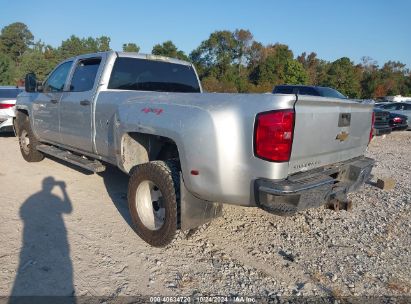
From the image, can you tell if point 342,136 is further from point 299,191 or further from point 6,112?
point 6,112

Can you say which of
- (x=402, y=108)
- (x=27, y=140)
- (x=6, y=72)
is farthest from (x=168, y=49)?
(x=27, y=140)

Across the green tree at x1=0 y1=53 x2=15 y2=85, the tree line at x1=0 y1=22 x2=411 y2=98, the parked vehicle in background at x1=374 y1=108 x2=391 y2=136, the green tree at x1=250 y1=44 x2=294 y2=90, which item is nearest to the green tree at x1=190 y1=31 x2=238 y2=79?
the tree line at x1=0 y1=22 x2=411 y2=98

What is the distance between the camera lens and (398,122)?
55.2 ft

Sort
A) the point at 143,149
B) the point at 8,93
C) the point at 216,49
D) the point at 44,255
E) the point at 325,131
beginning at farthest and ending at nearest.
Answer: the point at 216,49
the point at 8,93
the point at 143,149
the point at 44,255
the point at 325,131

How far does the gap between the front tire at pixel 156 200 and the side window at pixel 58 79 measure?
2.53 m

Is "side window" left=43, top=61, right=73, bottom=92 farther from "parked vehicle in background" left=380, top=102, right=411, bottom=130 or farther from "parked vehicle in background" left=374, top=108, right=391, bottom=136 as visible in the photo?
"parked vehicle in background" left=380, top=102, right=411, bottom=130

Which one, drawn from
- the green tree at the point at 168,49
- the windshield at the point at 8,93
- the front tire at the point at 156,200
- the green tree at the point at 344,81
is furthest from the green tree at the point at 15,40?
the front tire at the point at 156,200

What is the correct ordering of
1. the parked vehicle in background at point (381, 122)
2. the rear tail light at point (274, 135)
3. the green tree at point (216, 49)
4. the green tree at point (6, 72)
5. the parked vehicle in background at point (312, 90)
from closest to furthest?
the rear tail light at point (274, 135)
the parked vehicle in background at point (381, 122)
the parked vehicle in background at point (312, 90)
the green tree at point (6, 72)
the green tree at point (216, 49)

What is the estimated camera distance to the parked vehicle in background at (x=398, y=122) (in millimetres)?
16734

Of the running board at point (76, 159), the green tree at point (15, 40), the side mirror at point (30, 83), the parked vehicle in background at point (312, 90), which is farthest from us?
the green tree at point (15, 40)

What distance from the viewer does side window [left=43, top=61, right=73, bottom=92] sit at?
219 inches

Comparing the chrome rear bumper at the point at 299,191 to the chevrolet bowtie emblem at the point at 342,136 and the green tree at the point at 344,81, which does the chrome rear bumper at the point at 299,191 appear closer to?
the chevrolet bowtie emblem at the point at 342,136

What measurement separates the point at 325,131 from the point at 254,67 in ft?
219

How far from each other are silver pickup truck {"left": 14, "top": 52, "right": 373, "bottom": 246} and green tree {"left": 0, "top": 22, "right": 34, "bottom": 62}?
100 meters
